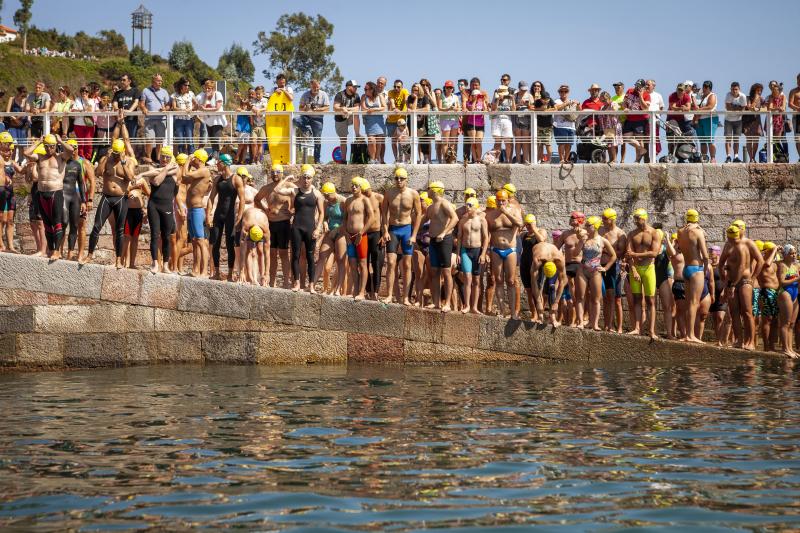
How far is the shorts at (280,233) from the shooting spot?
1477 cm

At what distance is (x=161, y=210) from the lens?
46.3 feet

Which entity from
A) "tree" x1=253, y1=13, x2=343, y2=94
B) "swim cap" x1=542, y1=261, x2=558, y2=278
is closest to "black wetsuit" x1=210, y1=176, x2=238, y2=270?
"swim cap" x1=542, y1=261, x2=558, y2=278

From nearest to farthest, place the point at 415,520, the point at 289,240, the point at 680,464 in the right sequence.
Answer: the point at 415,520, the point at 680,464, the point at 289,240

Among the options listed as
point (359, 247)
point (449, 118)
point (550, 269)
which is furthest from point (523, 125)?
point (359, 247)

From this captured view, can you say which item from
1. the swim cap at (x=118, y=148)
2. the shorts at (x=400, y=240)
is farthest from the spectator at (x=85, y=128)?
the shorts at (x=400, y=240)

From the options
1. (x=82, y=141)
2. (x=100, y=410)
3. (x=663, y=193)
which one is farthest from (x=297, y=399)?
(x=663, y=193)

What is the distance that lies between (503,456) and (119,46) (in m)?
57.8

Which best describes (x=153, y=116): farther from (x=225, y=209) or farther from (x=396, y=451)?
(x=396, y=451)

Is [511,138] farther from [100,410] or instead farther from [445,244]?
[100,410]

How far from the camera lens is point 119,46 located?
62.4 m

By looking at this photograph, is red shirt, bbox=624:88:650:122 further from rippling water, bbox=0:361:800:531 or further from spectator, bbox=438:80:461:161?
rippling water, bbox=0:361:800:531

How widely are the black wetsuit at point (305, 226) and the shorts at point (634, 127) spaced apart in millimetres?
5905

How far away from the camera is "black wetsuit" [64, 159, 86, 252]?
1410 centimetres

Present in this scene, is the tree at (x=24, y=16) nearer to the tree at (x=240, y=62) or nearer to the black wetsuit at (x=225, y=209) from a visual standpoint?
the tree at (x=240, y=62)
